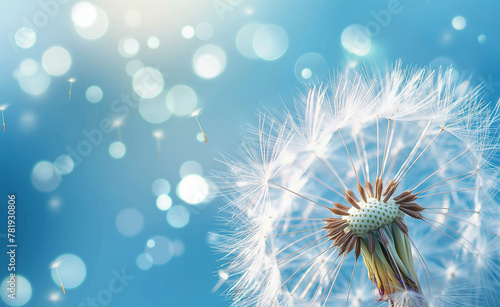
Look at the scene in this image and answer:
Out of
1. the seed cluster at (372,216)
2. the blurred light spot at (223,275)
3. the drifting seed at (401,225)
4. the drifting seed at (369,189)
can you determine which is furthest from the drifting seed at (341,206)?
the blurred light spot at (223,275)

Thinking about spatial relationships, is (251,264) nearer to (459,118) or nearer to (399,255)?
(399,255)

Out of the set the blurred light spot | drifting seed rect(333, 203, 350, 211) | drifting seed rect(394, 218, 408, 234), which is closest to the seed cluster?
drifting seed rect(394, 218, 408, 234)

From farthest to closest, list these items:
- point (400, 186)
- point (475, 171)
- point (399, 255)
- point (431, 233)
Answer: point (431, 233) < point (475, 171) < point (400, 186) < point (399, 255)

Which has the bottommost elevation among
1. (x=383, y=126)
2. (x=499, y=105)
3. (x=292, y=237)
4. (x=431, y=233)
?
(x=292, y=237)

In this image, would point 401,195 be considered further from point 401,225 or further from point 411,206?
point 401,225

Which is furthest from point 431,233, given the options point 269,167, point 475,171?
point 269,167

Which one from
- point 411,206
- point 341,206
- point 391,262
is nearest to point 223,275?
point 341,206

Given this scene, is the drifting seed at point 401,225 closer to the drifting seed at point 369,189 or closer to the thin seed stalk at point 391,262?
the thin seed stalk at point 391,262

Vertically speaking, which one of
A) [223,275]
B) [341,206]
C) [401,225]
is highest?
[341,206]

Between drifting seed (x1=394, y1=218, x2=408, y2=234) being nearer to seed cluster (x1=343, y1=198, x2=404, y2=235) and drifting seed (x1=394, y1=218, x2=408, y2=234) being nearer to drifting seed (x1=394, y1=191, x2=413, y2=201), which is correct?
seed cluster (x1=343, y1=198, x2=404, y2=235)
